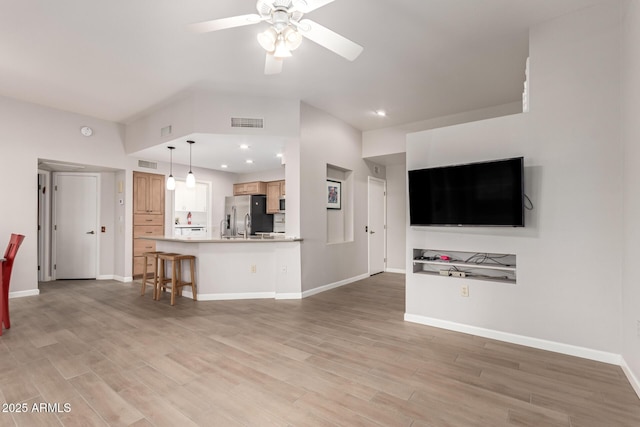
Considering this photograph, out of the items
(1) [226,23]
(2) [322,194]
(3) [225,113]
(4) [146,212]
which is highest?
(3) [225,113]

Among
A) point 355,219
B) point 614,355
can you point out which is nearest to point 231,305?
point 355,219

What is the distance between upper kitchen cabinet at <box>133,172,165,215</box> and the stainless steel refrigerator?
1745 mm

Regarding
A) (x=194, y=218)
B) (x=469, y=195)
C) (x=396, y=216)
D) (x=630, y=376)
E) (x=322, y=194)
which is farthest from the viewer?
(x=194, y=218)

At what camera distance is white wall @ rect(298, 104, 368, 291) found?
476 centimetres

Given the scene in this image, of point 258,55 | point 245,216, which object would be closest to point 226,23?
point 258,55

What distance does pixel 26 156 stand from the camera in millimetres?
4855

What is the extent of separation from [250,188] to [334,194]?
3.13 metres

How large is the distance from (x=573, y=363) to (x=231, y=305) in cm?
380

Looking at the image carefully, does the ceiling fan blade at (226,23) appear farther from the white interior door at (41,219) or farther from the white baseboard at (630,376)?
the white interior door at (41,219)

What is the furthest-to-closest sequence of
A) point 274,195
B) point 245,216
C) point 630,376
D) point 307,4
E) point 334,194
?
point 274,195 < point 245,216 < point 334,194 < point 630,376 < point 307,4

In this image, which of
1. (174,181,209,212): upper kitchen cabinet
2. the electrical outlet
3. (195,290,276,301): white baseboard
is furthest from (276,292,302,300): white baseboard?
(174,181,209,212): upper kitchen cabinet

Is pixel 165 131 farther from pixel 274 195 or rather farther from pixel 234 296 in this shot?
pixel 274 195

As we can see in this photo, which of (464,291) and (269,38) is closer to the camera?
(269,38)

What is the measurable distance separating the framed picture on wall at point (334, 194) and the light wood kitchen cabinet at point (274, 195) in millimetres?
2210
